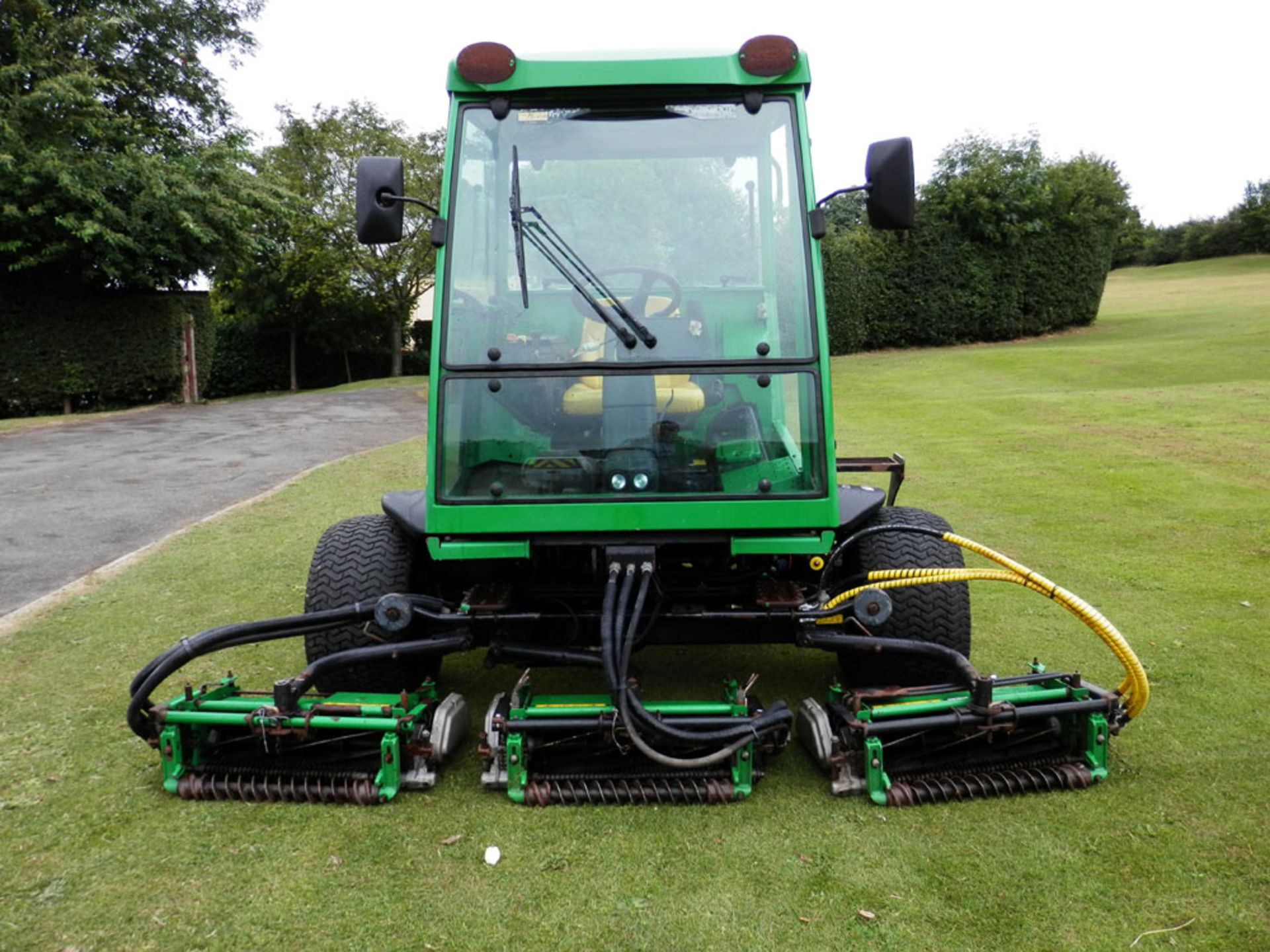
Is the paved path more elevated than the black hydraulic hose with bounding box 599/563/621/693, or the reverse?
the paved path

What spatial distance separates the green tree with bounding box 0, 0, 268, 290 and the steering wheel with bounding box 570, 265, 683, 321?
14500mm

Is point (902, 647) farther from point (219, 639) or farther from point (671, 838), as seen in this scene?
point (219, 639)

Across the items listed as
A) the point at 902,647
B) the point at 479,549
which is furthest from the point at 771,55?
the point at 902,647

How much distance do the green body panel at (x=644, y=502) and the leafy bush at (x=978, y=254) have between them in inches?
833

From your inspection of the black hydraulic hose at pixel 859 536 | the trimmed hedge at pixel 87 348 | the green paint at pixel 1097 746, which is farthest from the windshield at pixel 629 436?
the trimmed hedge at pixel 87 348

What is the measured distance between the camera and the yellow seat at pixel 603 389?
10.8 ft

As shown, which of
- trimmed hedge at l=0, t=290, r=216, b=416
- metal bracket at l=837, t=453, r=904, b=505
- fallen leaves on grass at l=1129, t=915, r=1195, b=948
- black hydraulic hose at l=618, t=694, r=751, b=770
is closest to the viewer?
fallen leaves on grass at l=1129, t=915, r=1195, b=948

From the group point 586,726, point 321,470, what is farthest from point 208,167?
point 586,726

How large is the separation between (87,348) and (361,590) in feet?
55.8

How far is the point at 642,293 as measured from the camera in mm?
3342

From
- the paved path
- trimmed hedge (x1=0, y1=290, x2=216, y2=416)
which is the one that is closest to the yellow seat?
the paved path

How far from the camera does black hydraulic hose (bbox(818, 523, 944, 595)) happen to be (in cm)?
355

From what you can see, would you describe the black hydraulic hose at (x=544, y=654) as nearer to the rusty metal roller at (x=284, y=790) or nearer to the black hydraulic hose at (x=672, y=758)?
the black hydraulic hose at (x=672, y=758)

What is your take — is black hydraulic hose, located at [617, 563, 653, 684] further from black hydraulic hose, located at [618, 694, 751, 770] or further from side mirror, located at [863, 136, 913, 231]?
side mirror, located at [863, 136, 913, 231]
